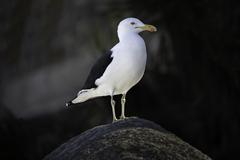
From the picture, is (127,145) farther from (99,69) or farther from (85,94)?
(85,94)

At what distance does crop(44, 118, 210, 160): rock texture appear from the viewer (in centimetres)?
579

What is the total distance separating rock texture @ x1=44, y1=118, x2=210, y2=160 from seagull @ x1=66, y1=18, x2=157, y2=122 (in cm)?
39

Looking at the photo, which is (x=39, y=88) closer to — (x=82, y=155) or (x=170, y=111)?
(x=170, y=111)

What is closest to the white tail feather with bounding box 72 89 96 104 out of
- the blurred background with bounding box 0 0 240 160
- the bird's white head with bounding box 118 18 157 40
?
the bird's white head with bounding box 118 18 157 40

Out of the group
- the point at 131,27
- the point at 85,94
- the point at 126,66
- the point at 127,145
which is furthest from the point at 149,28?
the point at 127,145

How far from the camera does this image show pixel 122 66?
6645mm

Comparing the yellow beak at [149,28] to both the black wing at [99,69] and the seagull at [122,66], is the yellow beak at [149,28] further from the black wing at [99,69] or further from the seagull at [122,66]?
the black wing at [99,69]

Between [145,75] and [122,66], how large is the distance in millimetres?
5583

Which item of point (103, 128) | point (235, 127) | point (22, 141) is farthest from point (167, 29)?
point (103, 128)

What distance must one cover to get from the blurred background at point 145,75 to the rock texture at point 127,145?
4421 mm

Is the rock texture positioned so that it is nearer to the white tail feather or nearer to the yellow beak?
the white tail feather

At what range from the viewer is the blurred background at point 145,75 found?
36.9 feet

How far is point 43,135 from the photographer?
1193cm

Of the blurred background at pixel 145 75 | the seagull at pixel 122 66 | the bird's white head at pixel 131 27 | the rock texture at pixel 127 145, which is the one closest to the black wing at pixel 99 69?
the seagull at pixel 122 66
